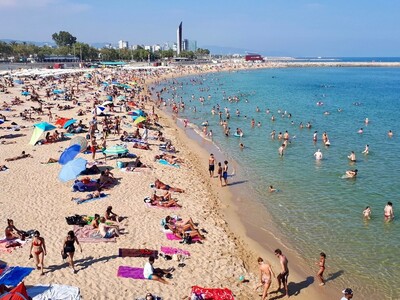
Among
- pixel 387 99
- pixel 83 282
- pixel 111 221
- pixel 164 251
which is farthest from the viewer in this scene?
pixel 387 99

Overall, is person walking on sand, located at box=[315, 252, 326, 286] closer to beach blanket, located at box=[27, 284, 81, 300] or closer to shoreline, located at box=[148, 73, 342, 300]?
shoreline, located at box=[148, 73, 342, 300]

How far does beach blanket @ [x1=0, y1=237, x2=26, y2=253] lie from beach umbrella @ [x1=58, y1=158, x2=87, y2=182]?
332 cm

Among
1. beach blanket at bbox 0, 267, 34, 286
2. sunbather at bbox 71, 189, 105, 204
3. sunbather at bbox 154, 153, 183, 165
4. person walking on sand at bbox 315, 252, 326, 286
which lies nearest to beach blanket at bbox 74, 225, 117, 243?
beach blanket at bbox 0, 267, 34, 286

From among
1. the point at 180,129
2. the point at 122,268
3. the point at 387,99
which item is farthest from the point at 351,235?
the point at 387,99

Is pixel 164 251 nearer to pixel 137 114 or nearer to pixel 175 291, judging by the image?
pixel 175 291

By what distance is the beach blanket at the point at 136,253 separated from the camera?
9.73 m

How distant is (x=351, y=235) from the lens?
12281 millimetres

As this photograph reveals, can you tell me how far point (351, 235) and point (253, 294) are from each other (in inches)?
200

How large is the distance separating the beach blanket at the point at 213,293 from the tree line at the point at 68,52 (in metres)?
89.7

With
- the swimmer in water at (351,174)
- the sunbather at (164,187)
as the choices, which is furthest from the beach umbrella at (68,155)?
the swimmer in water at (351,174)

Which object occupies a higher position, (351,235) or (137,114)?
(137,114)

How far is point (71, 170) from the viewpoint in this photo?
1315cm

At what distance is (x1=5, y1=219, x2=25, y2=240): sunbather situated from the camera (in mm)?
10016

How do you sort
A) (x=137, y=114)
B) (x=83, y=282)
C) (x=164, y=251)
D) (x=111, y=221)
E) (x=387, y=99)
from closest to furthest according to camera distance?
(x=83, y=282) < (x=164, y=251) < (x=111, y=221) < (x=137, y=114) < (x=387, y=99)
